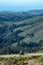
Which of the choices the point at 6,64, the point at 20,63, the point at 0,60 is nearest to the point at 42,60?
the point at 20,63

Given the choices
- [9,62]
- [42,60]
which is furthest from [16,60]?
[42,60]

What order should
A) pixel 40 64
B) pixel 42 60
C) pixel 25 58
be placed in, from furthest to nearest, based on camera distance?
pixel 25 58 < pixel 42 60 < pixel 40 64

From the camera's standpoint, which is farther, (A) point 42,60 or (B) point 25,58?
(B) point 25,58

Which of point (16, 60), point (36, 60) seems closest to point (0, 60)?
point (16, 60)

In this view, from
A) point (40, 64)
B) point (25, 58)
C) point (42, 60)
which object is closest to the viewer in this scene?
point (40, 64)

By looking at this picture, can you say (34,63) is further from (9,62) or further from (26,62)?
(9,62)

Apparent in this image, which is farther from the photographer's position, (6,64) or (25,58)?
(25,58)

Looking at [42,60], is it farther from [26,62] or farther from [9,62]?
[9,62]
